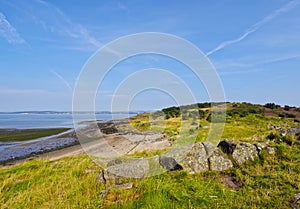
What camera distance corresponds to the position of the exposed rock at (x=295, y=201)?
422 cm

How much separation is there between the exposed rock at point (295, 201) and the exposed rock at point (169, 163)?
304 centimetres

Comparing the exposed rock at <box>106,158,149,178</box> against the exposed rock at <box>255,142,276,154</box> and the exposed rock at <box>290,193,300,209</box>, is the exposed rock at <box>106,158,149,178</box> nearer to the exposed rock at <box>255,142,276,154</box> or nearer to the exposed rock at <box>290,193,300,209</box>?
the exposed rock at <box>290,193,300,209</box>

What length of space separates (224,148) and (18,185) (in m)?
7.27

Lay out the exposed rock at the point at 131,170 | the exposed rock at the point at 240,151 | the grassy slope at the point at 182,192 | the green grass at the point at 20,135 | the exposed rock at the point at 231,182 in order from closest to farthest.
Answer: the grassy slope at the point at 182,192, the exposed rock at the point at 231,182, the exposed rock at the point at 131,170, the exposed rock at the point at 240,151, the green grass at the point at 20,135

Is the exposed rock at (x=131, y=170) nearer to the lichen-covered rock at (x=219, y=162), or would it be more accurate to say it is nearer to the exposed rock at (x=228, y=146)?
the lichen-covered rock at (x=219, y=162)

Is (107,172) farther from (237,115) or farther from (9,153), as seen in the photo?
(237,115)

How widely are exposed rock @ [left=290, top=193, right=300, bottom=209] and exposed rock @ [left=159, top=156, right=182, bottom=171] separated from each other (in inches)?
120

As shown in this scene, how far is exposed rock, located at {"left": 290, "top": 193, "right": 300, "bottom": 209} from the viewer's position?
422 centimetres

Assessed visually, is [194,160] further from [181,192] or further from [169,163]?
[181,192]

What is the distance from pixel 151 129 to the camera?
3678 centimetres

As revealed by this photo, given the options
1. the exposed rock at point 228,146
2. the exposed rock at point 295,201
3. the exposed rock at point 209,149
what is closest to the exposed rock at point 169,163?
the exposed rock at point 209,149

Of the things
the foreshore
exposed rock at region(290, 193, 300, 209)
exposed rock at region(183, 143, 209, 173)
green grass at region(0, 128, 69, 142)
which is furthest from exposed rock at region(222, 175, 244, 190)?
green grass at region(0, 128, 69, 142)

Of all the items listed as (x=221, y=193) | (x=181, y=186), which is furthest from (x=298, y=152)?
(x=181, y=186)

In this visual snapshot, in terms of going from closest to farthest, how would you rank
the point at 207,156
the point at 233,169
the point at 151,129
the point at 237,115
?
1. the point at 233,169
2. the point at 207,156
3. the point at 237,115
4. the point at 151,129
